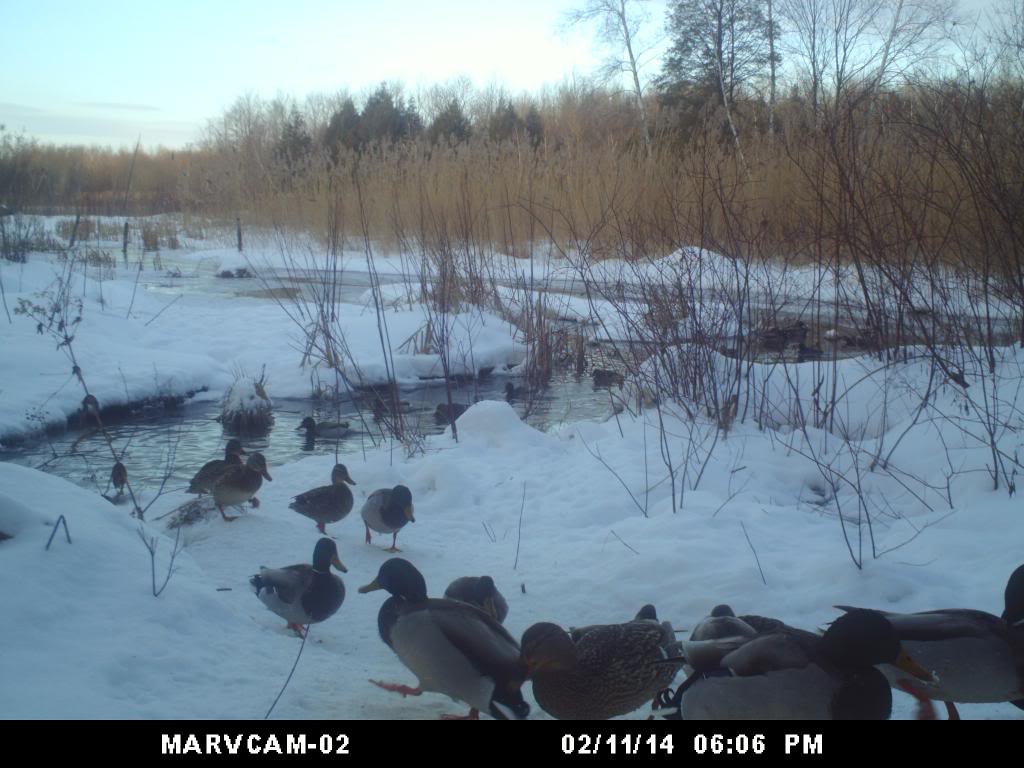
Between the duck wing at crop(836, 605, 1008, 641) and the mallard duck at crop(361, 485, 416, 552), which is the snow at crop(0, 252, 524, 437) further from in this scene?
the duck wing at crop(836, 605, 1008, 641)

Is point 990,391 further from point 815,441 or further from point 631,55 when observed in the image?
point 631,55

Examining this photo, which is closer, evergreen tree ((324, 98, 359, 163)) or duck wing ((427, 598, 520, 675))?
duck wing ((427, 598, 520, 675))

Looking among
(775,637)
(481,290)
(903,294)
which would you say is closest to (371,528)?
(775,637)

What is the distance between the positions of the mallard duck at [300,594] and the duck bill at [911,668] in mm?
1956

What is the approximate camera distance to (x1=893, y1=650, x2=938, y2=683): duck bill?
87.7 inches

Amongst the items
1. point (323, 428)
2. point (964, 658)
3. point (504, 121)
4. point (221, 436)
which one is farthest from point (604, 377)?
point (504, 121)

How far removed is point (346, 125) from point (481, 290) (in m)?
23.7

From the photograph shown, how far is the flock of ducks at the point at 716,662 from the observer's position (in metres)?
2.16

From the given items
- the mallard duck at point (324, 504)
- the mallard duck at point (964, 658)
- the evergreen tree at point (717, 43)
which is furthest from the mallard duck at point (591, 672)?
the evergreen tree at point (717, 43)

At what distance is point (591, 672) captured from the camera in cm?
246

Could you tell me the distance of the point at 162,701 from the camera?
2314 mm

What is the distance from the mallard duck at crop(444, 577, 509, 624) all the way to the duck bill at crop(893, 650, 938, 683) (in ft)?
4.31
